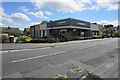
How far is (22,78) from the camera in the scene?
331 cm

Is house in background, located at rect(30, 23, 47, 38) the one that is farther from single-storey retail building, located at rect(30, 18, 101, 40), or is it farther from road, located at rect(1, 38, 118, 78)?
road, located at rect(1, 38, 118, 78)

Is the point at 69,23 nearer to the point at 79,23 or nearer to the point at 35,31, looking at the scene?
the point at 79,23

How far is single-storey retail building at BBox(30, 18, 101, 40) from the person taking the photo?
22.9 metres

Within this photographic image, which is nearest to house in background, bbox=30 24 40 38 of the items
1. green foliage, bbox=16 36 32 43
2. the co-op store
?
the co-op store

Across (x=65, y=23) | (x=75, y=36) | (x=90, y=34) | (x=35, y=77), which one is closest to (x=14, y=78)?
(x=35, y=77)

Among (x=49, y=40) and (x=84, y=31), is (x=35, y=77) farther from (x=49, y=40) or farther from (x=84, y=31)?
(x=84, y=31)

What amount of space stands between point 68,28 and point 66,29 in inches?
37.0

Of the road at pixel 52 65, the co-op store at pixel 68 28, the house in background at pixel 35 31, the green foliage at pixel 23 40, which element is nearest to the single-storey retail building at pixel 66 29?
the co-op store at pixel 68 28

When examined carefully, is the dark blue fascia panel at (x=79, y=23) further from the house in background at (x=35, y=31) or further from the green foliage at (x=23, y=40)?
the house in background at (x=35, y=31)

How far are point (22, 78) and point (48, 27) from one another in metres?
27.4

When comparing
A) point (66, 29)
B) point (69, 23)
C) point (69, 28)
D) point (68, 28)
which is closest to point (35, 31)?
point (66, 29)

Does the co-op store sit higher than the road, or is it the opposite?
the co-op store

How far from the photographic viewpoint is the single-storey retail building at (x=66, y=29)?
22897 mm

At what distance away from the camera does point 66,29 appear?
2456 centimetres
